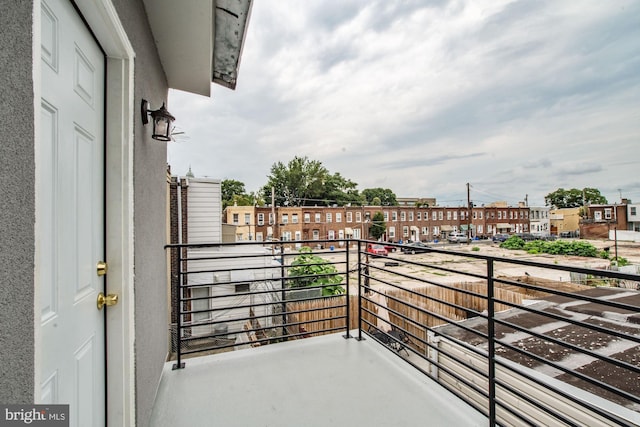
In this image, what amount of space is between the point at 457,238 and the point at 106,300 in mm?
33441

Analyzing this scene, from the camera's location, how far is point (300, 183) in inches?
1201

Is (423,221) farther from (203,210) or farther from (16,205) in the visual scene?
(16,205)

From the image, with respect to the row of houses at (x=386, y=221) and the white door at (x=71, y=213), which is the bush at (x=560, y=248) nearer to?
the row of houses at (x=386, y=221)

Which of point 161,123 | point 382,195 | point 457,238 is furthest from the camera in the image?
point 382,195

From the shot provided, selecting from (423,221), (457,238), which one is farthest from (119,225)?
(457,238)

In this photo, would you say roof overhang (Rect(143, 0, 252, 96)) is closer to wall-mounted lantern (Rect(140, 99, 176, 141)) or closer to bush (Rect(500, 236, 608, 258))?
wall-mounted lantern (Rect(140, 99, 176, 141))

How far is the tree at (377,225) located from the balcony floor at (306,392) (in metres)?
26.1

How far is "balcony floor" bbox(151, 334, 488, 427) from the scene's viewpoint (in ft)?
5.39

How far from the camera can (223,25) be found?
6.86 feet

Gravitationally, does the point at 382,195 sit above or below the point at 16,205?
above

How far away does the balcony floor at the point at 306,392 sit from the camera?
5.39 ft

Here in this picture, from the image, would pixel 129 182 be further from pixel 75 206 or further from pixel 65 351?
pixel 65 351

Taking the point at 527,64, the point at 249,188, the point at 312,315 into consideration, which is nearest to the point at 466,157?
the point at 527,64

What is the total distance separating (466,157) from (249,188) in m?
25.3
